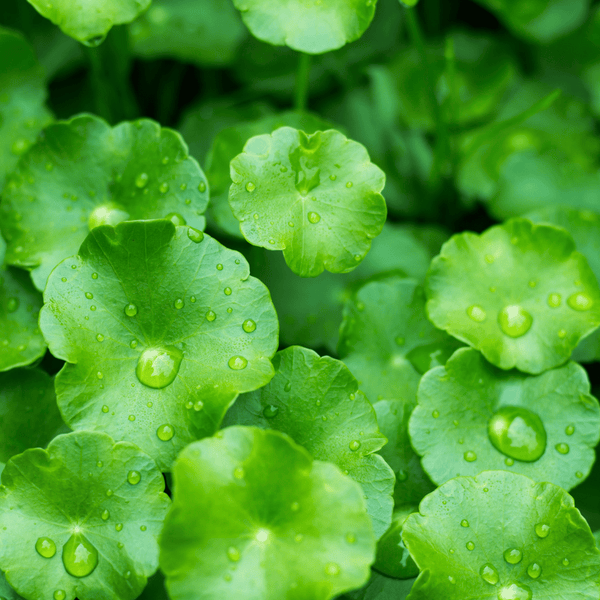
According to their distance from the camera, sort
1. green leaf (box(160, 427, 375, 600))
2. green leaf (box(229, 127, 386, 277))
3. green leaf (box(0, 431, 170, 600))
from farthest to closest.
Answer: green leaf (box(229, 127, 386, 277)) < green leaf (box(0, 431, 170, 600)) < green leaf (box(160, 427, 375, 600))

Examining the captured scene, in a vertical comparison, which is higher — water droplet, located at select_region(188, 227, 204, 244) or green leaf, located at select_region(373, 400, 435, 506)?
water droplet, located at select_region(188, 227, 204, 244)

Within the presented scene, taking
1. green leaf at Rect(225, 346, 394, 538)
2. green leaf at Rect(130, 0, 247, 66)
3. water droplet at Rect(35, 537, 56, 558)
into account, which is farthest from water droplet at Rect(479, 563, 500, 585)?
green leaf at Rect(130, 0, 247, 66)

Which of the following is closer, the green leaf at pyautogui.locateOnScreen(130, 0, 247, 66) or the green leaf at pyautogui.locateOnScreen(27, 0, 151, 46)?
the green leaf at pyautogui.locateOnScreen(27, 0, 151, 46)

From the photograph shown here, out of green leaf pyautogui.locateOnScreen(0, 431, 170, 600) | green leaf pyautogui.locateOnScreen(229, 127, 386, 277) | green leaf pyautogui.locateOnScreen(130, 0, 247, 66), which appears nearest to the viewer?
green leaf pyautogui.locateOnScreen(0, 431, 170, 600)

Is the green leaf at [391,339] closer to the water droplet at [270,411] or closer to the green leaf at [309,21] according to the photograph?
A: the water droplet at [270,411]

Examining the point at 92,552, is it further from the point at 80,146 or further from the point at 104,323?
the point at 80,146

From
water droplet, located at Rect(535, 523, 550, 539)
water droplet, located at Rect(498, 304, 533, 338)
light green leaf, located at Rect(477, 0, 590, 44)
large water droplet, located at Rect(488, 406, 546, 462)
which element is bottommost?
large water droplet, located at Rect(488, 406, 546, 462)

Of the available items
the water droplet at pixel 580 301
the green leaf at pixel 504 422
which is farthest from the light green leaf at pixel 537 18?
the green leaf at pixel 504 422

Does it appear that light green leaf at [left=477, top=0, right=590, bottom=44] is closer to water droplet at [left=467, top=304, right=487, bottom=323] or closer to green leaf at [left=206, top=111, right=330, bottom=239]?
green leaf at [left=206, top=111, right=330, bottom=239]
